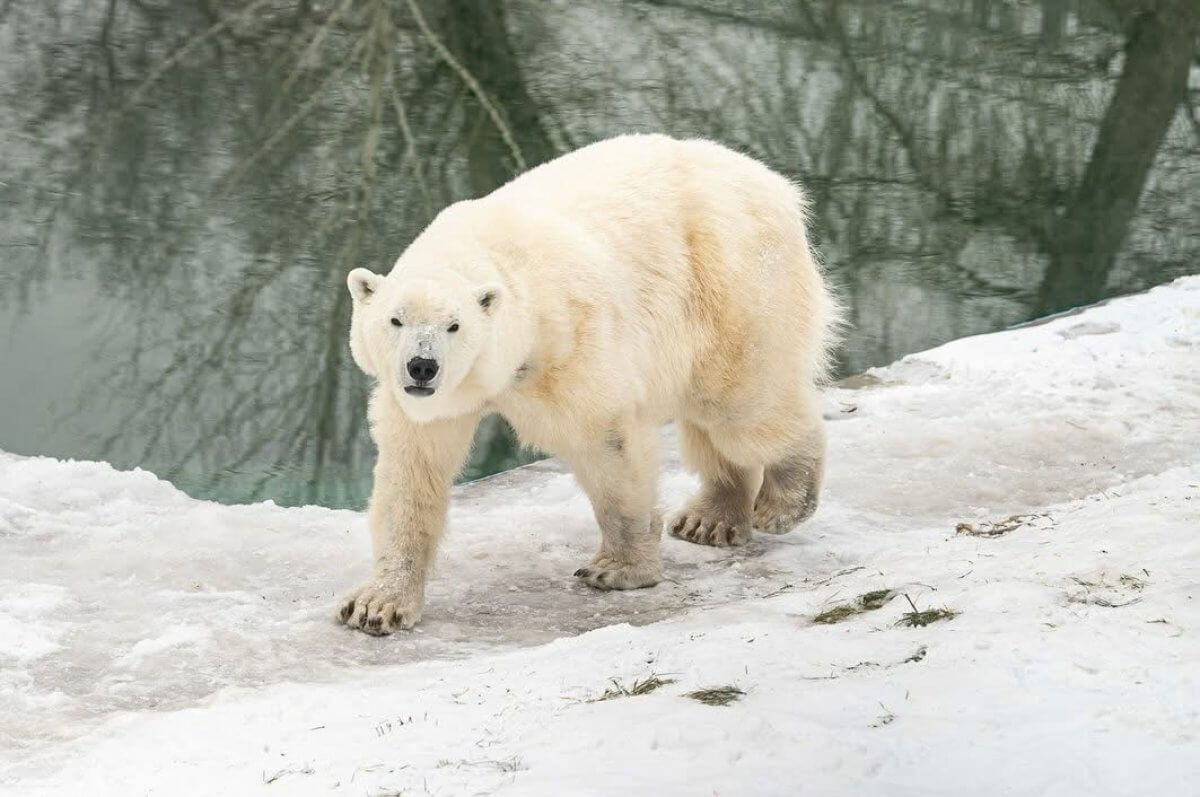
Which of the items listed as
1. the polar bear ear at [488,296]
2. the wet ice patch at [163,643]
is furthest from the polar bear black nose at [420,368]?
the wet ice patch at [163,643]

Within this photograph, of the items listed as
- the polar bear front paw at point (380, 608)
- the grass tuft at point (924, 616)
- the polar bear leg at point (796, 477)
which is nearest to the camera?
the grass tuft at point (924, 616)

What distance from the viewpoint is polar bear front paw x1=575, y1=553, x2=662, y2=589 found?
21.5ft

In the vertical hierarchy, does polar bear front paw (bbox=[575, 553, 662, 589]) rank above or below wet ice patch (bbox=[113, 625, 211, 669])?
below

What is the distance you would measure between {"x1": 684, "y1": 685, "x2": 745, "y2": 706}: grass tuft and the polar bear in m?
1.66

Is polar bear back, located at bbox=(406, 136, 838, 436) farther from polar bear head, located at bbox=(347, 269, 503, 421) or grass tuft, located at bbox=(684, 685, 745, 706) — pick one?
grass tuft, located at bbox=(684, 685, 745, 706)

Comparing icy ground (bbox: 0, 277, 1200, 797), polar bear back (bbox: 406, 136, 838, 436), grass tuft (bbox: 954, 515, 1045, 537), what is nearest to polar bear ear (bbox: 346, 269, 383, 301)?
polar bear back (bbox: 406, 136, 838, 436)

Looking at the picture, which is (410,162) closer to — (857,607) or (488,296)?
(488,296)

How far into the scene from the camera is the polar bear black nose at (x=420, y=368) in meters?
5.46

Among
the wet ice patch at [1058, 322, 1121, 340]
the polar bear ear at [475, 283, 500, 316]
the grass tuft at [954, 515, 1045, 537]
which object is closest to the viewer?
the polar bear ear at [475, 283, 500, 316]

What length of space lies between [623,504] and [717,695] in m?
2.10

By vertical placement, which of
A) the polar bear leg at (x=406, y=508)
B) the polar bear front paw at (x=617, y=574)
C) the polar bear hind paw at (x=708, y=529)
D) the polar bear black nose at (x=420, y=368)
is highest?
the polar bear black nose at (x=420, y=368)

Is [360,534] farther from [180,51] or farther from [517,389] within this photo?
[180,51]

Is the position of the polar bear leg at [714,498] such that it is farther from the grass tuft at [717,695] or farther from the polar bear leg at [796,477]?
the grass tuft at [717,695]

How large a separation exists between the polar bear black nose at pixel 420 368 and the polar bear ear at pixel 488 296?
351mm
